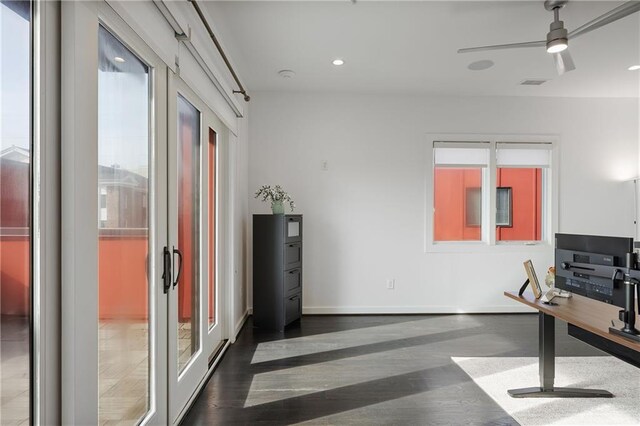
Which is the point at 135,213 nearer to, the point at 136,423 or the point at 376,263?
the point at 136,423

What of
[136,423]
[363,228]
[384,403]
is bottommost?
[384,403]

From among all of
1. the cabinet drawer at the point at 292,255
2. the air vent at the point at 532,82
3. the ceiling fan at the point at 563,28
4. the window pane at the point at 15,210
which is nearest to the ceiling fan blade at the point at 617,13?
the ceiling fan at the point at 563,28

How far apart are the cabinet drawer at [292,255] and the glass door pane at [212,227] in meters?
0.96

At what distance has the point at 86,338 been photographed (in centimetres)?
136

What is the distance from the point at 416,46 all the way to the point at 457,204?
7.75 feet

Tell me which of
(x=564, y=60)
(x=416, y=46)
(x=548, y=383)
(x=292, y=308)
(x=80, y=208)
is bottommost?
(x=548, y=383)

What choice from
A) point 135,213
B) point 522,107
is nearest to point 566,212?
point 522,107

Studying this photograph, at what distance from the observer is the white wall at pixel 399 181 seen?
Answer: 484cm

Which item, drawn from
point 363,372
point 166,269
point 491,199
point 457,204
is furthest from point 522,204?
point 166,269

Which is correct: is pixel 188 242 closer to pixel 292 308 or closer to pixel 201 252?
pixel 201 252

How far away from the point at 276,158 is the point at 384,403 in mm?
3206

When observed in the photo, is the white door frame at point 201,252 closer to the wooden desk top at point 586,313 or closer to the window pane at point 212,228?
the window pane at point 212,228

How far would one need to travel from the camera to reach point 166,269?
6.86 feet

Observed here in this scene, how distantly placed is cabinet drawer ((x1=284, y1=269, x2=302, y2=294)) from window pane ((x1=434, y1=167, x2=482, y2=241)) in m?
1.93
